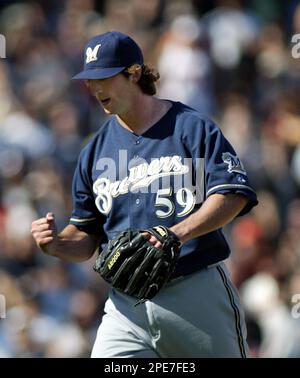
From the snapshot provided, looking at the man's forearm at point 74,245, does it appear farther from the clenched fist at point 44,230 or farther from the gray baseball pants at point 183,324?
the gray baseball pants at point 183,324

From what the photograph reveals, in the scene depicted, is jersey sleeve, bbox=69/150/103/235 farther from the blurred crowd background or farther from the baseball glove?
the blurred crowd background

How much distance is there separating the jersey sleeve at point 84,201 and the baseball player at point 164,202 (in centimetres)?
3

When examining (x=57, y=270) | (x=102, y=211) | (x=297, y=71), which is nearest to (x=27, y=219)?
(x=57, y=270)

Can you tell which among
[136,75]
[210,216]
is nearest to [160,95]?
[136,75]

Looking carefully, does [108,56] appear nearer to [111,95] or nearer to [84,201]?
[111,95]

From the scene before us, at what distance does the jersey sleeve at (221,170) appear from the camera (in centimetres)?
317

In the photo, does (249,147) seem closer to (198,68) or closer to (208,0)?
(198,68)

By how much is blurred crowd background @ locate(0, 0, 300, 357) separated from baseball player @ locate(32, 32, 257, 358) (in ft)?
9.24

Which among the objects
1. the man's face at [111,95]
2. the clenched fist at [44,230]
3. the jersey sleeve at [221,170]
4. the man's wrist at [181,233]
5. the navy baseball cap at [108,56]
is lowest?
the clenched fist at [44,230]

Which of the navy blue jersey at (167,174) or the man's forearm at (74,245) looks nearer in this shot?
the navy blue jersey at (167,174)

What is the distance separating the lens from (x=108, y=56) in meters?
3.31

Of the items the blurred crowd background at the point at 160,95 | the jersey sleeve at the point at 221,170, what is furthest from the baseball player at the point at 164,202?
the blurred crowd background at the point at 160,95

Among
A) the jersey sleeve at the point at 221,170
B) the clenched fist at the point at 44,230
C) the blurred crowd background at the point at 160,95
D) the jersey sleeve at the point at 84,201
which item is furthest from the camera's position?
the blurred crowd background at the point at 160,95

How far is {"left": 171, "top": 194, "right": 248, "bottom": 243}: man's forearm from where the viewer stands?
3068 mm
